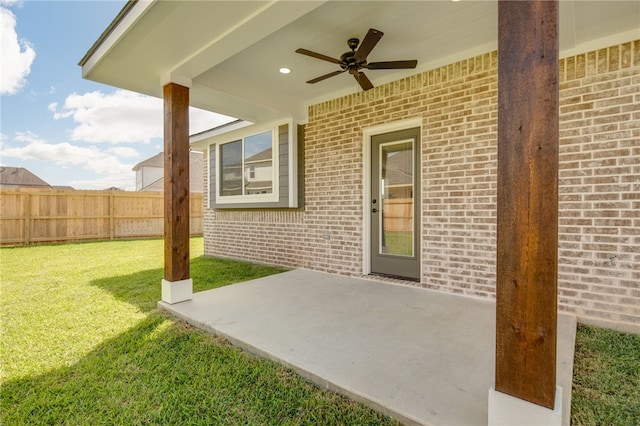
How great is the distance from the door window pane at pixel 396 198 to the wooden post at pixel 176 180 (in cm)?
269

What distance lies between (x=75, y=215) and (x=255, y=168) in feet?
24.8

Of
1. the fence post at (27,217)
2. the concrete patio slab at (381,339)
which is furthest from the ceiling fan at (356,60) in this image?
the fence post at (27,217)

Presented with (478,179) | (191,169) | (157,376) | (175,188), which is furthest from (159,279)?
(191,169)

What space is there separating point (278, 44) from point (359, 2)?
102 centimetres

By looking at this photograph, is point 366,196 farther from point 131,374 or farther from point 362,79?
point 131,374

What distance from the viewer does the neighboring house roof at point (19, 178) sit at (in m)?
21.5

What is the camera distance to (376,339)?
8.16 feet

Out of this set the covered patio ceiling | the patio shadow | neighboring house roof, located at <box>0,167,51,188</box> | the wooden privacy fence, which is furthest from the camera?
neighboring house roof, located at <box>0,167,51,188</box>

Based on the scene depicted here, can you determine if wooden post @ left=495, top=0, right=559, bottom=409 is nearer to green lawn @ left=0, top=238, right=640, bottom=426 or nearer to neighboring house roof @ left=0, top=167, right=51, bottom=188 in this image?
green lawn @ left=0, top=238, right=640, bottom=426

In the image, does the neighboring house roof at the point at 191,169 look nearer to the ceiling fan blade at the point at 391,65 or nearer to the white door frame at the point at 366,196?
the white door frame at the point at 366,196

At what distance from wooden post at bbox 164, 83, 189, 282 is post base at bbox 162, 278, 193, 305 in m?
0.06

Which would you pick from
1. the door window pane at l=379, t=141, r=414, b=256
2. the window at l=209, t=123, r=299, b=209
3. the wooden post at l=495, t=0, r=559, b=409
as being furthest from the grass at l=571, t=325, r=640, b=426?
the window at l=209, t=123, r=299, b=209

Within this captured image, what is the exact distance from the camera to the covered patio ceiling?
2.47 metres

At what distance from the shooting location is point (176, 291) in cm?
343
